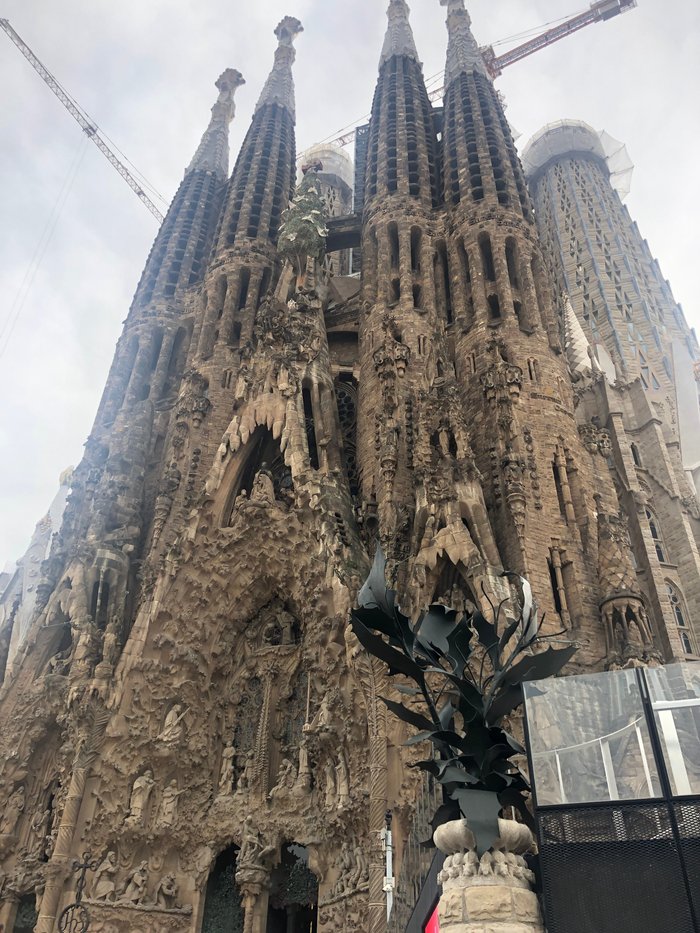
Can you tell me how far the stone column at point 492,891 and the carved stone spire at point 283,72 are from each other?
36259 millimetres

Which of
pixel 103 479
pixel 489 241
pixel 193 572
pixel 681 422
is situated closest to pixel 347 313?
pixel 489 241

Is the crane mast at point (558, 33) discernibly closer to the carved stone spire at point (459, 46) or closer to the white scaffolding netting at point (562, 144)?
the white scaffolding netting at point (562, 144)

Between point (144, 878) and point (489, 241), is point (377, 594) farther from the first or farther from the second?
point (489, 241)

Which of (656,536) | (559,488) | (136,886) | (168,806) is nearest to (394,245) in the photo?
(559,488)

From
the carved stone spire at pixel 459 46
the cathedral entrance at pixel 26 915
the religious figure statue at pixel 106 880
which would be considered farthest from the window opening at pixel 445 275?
the cathedral entrance at pixel 26 915

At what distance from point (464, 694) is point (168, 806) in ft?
34.8

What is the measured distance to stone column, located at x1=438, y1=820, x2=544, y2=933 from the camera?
660cm

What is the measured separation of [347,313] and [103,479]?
31.5 feet

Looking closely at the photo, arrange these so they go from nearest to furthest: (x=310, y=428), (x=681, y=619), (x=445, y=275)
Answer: (x=310, y=428), (x=681, y=619), (x=445, y=275)

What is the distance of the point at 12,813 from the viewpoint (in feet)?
56.4

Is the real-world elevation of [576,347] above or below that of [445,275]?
above

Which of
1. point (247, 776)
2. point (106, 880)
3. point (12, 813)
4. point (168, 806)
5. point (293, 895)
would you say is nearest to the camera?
point (106, 880)

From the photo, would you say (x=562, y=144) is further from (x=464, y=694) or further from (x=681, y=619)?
(x=464, y=694)

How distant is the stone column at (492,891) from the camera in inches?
260
